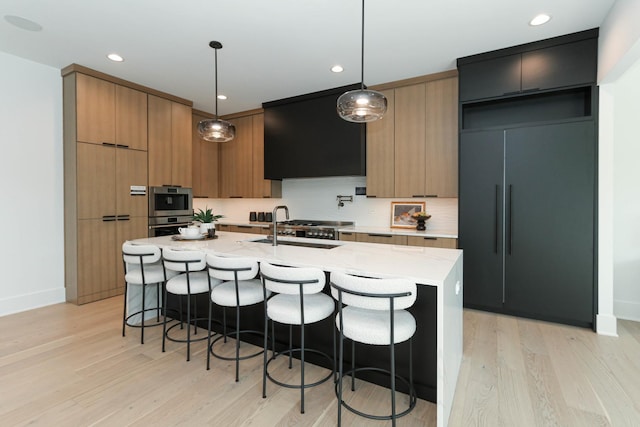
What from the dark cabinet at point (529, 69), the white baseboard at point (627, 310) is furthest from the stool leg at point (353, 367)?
the white baseboard at point (627, 310)

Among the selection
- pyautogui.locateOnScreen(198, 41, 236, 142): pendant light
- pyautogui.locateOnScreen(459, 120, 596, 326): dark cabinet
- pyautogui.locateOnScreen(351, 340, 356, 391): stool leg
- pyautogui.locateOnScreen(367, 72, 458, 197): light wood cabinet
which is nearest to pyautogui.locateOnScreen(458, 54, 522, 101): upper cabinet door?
pyautogui.locateOnScreen(367, 72, 458, 197): light wood cabinet

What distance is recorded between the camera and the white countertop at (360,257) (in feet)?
5.85

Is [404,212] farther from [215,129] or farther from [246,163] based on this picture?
[246,163]

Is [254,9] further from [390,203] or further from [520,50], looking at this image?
[390,203]

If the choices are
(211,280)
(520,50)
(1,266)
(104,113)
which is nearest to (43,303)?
(1,266)

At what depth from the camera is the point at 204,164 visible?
18.7 feet

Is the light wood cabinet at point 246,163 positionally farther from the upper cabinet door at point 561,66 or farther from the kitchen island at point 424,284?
the upper cabinet door at point 561,66

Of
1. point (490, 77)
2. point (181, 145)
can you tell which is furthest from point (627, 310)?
point (181, 145)

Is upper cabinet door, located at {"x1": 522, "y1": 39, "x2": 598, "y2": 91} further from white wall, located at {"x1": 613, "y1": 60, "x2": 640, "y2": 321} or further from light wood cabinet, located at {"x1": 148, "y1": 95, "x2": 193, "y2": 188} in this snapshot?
light wood cabinet, located at {"x1": 148, "y1": 95, "x2": 193, "y2": 188}

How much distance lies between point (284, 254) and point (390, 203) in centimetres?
259

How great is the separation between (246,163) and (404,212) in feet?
9.64

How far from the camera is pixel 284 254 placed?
7.82ft

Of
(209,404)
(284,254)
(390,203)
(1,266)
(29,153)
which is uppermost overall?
(29,153)

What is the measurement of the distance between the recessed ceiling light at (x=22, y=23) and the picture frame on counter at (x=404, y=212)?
4.32 metres
